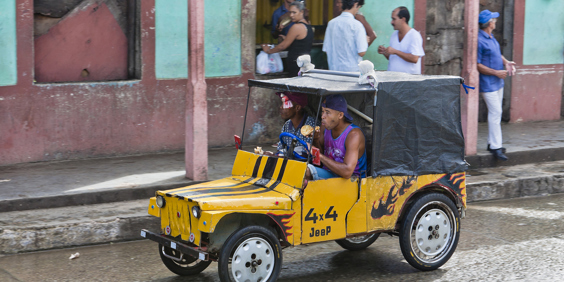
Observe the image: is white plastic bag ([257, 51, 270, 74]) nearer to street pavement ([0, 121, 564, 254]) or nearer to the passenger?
street pavement ([0, 121, 564, 254])

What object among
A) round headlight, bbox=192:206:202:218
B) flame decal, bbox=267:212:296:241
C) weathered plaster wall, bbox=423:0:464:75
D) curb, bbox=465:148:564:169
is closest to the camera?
round headlight, bbox=192:206:202:218

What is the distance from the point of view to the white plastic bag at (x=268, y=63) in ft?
33.6

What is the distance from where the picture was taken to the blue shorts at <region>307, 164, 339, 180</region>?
5.39 metres

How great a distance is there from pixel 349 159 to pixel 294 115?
77 centimetres

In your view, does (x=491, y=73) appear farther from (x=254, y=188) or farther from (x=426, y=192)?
(x=254, y=188)

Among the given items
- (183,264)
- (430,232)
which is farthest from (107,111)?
(430,232)

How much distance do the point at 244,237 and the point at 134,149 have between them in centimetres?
492

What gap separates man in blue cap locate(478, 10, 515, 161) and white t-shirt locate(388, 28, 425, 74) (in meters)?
0.96

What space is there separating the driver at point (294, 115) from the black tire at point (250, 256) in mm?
955

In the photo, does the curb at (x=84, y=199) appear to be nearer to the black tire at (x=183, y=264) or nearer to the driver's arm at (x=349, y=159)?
the black tire at (x=183, y=264)

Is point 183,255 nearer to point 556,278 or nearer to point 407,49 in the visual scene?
point 556,278

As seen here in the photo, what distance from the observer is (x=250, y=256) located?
16.5 feet

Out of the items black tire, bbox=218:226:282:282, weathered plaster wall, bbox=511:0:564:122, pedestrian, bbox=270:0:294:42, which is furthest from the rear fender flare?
weathered plaster wall, bbox=511:0:564:122

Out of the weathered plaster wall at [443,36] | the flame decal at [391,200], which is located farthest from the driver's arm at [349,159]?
the weathered plaster wall at [443,36]
